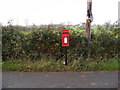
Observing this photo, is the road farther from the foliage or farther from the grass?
the foliage

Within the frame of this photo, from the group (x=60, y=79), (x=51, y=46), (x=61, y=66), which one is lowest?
(x=60, y=79)

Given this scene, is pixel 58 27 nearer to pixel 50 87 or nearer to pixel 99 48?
pixel 99 48

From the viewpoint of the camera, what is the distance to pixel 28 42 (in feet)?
21.2

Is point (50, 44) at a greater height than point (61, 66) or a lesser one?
greater

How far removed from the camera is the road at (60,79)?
162 inches

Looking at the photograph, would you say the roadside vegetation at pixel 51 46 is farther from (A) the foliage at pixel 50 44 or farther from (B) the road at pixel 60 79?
(B) the road at pixel 60 79

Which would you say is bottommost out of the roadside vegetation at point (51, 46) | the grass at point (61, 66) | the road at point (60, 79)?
the road at point (60, 79)

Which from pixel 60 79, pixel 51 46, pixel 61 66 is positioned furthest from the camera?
pixel 51 46

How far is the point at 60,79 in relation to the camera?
455 cm

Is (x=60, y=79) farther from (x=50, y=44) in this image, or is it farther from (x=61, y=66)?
(x=50, y=44)

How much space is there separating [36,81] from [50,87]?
24.0 inches

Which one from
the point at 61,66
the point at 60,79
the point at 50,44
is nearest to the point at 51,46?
the point at 50,44

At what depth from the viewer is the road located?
4117 mm

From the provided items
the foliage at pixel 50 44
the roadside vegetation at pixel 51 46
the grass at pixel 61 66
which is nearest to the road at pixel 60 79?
the grass at pixel 61 66
